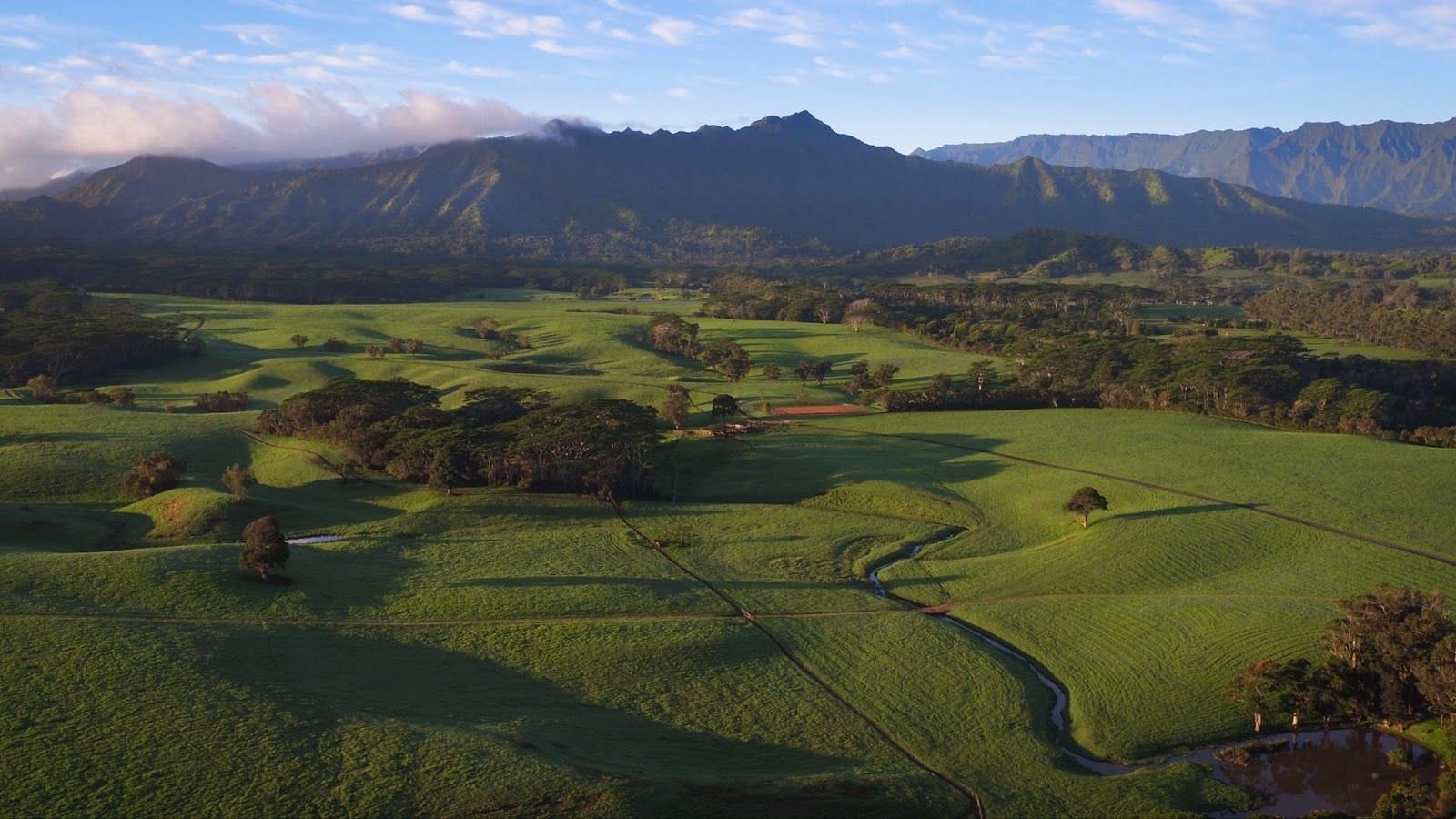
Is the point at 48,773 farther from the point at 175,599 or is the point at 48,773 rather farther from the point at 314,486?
the point at 314,486

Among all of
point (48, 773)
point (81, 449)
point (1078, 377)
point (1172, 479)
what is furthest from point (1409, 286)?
point (48, 773)

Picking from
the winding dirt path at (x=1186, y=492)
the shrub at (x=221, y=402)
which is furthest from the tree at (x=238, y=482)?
the winding dirt path at (x=1186, y=492)

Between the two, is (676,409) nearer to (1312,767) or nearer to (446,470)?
(446,470)

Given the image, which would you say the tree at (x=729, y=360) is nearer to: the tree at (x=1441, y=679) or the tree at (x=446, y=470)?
the tree at (x=446, y=470)

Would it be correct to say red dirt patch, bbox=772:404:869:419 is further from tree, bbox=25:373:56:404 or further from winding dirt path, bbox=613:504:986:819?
tree, bbox=25:373:56:404

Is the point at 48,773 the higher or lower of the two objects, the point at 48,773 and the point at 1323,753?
the higher
